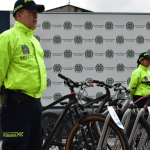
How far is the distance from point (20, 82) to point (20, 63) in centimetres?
18

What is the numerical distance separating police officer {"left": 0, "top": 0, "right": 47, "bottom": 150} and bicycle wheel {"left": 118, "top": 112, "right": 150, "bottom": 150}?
47.8 inches

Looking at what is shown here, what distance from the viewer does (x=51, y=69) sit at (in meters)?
5.42

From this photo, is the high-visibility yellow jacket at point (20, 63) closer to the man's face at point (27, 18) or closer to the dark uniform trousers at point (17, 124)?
the man's face at point (27, 18)

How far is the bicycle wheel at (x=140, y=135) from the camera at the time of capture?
2652 mm

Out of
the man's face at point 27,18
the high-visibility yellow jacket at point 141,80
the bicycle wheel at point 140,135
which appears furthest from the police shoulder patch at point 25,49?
the high-visibility yellow jacket at point 141,80

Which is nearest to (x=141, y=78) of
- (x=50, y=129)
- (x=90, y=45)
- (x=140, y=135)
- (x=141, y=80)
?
(x=141, y=80)

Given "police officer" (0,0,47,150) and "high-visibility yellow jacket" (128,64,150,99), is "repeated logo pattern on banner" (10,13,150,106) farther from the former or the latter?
"police officer" (0,0,47,150)

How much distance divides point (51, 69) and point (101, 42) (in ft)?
4.50

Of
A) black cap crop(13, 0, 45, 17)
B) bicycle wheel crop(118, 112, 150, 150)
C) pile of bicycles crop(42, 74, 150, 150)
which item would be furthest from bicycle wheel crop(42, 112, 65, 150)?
black cap crop(13, 0, 45, 17)

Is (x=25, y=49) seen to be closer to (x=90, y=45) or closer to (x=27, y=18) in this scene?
(x=27, y=18)

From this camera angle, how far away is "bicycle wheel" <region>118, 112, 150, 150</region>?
8.70 ft

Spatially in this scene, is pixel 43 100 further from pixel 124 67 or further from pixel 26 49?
pixel 26 49

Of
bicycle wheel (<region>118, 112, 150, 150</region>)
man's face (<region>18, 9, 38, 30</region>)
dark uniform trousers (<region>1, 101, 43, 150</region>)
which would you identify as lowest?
bicycle wheel (<region>118, 112, 150, 150</region>)

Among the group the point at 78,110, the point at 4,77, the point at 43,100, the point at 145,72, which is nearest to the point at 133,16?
the point at 145,72
